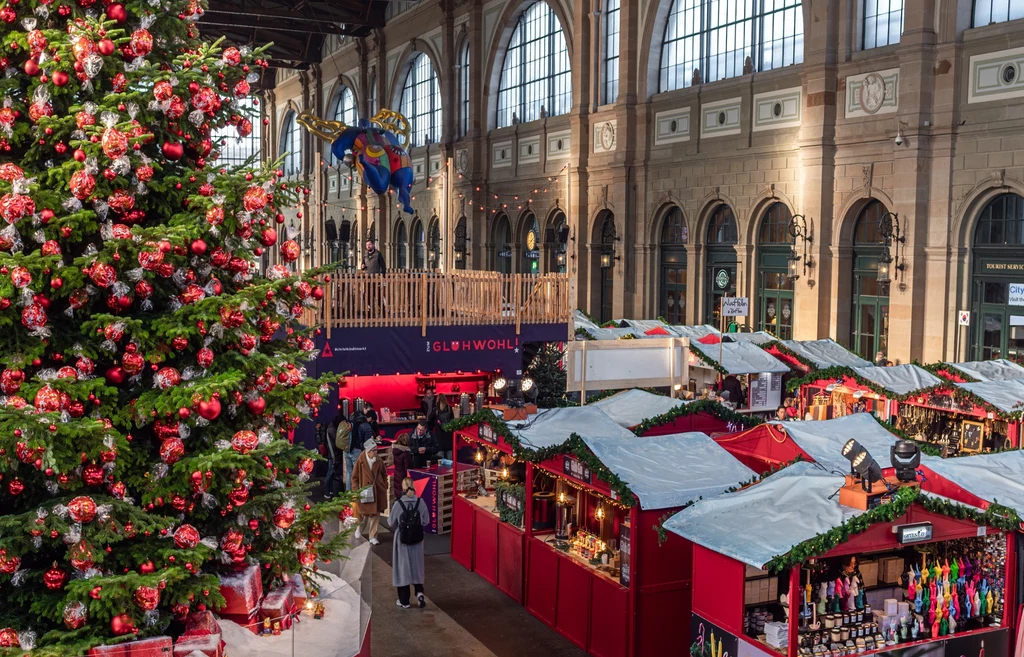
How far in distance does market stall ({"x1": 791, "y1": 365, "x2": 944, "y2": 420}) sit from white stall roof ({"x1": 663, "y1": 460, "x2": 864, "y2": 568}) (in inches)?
321

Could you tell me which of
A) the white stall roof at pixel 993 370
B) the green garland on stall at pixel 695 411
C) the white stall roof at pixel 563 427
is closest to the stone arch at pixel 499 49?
the white stall roof at pixel 993 370

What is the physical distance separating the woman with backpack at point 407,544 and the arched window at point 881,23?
18.4 meters

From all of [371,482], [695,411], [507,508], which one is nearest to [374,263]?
[371,482]

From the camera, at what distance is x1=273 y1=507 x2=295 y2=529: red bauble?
6637 mm

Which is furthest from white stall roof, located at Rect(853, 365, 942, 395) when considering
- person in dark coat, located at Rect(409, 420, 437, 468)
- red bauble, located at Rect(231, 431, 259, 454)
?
red bauble, located at Rect(231, 431, 259, 454)

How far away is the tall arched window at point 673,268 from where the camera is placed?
3234 cm

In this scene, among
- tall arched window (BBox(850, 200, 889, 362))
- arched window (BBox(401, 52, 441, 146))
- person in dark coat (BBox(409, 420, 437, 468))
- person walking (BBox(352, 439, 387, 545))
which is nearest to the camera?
person walking (BBox(352, 439, 387, 545))

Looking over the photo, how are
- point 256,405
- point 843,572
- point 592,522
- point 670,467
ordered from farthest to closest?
point 592,522 < point 670,467 < point 843,572 < point 256,405

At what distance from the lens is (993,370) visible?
18.7 meters

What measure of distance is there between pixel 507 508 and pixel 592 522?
1.45m

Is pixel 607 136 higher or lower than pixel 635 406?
higher

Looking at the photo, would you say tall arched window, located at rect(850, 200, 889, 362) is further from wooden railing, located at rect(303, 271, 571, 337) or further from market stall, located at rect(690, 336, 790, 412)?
wooden railing, located at rect(303, 271, 571, 337)

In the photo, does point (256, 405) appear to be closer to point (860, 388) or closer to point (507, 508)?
point (507, 508)

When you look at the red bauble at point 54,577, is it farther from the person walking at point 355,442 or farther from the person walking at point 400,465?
the person walking at point 355,442
